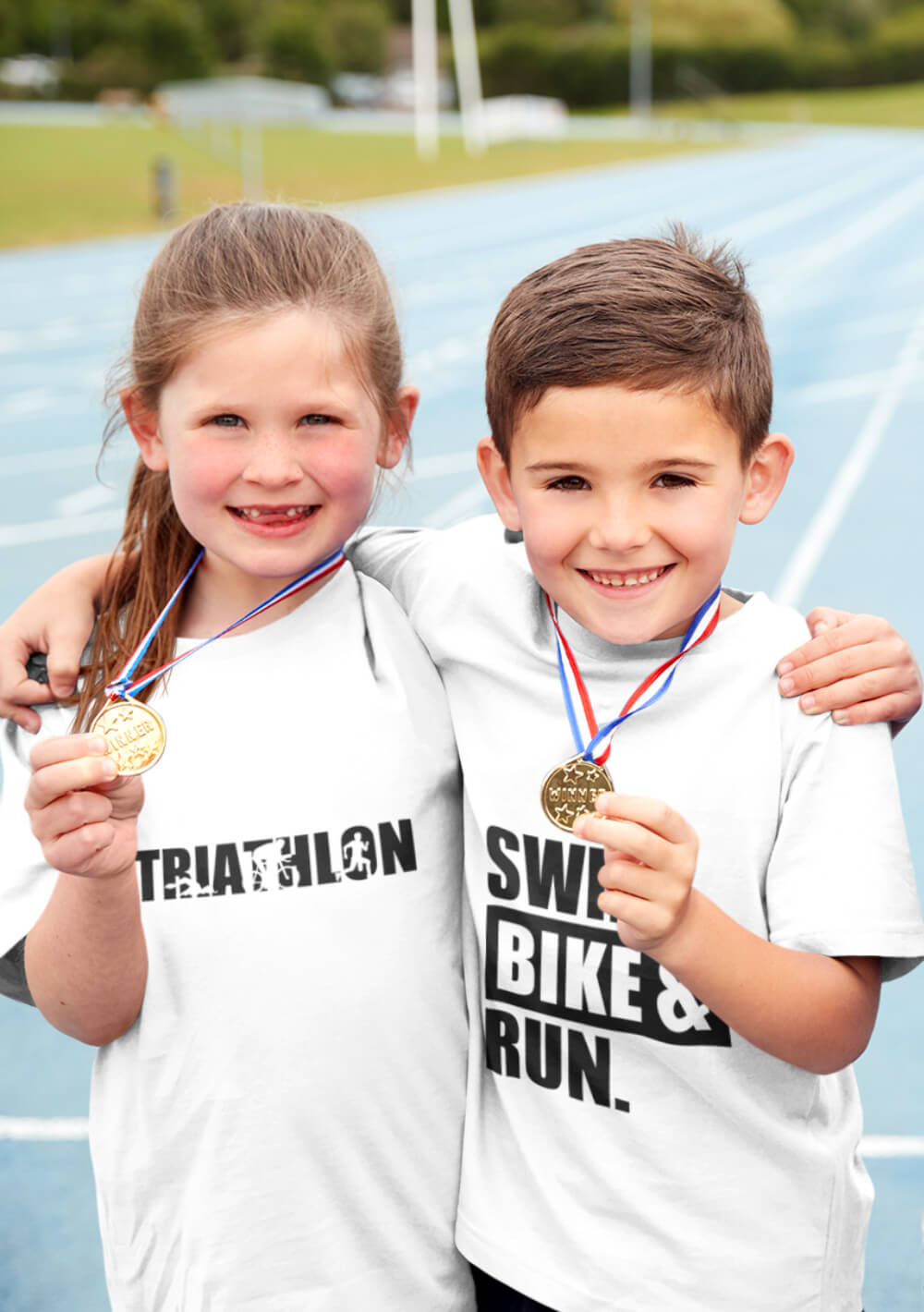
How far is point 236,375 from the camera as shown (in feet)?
5.41

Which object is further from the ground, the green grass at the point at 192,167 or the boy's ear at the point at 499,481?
the green grass at the point at 192,167

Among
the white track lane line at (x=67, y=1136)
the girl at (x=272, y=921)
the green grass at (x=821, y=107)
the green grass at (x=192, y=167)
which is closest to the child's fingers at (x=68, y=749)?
the girl at (x=272, y=921)

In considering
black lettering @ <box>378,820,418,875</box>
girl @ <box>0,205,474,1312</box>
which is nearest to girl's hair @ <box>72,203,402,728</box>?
girl @ <box>0,205,474,1312</box>

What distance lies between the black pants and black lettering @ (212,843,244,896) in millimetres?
550

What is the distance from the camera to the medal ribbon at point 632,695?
1531 millimetres

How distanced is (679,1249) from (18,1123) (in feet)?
7.14

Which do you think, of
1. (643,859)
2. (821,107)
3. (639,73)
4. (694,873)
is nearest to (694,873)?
(694,873)

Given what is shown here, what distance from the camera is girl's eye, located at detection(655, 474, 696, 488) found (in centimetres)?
149

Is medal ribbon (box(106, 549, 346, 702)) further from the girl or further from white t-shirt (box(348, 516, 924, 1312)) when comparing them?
white t-shirt (box(348, 516, 924, 1312))

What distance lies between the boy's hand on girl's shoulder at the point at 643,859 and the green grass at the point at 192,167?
58.3 ft

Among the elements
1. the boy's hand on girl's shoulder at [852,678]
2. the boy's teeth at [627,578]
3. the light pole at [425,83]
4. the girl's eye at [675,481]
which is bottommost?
the boy's hand on girl's shoulder at [852,678]

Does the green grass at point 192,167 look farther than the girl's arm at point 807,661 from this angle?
Yes

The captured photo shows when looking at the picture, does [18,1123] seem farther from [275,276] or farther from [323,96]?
[323,96]

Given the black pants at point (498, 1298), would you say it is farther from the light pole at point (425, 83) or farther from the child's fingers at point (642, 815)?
the light pole at point (425, 83)
